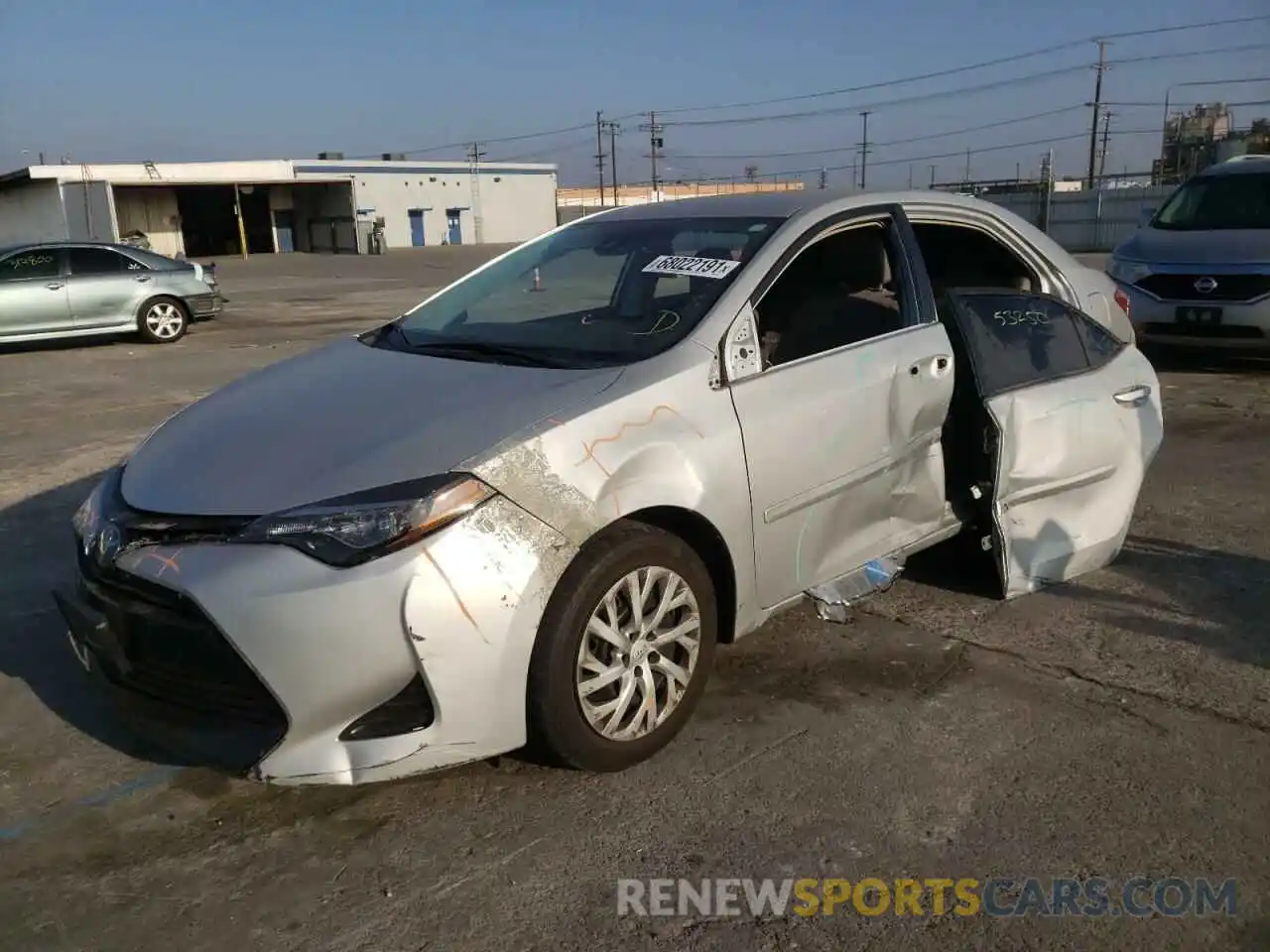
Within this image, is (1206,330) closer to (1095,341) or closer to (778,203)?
(1095,341)

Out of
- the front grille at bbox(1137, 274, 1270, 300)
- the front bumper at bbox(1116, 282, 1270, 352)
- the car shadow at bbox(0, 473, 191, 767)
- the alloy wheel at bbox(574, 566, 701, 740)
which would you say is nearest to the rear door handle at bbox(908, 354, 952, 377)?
the alloy wheel at bbox(574, 566, 701, 740)

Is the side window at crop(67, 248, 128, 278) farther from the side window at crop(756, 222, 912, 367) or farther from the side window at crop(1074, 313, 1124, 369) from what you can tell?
the side window at crop(1074, 313, 1124, 369)

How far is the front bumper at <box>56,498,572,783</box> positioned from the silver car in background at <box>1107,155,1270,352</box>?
825 centimetres

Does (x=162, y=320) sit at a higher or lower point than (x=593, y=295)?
lower

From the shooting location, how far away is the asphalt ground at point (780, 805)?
2514mm

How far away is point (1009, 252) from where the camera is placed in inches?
187

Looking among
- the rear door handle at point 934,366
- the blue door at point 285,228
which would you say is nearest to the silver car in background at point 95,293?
the rear door handle at point 934,366

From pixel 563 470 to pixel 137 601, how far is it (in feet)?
3.95

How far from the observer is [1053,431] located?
4250 mm

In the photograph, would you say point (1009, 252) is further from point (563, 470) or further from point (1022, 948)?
point (1022, 948)

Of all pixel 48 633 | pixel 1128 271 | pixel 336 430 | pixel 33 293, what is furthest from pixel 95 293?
pixel 336 430

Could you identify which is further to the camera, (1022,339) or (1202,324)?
(1202,324)

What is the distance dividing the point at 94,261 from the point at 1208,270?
13.3 metres
